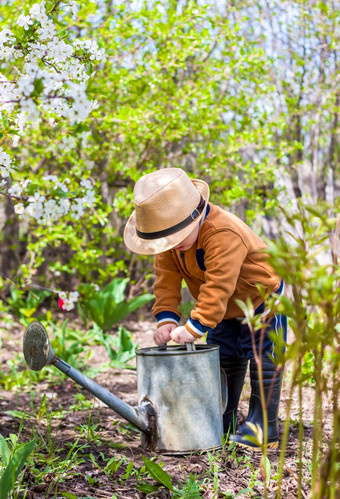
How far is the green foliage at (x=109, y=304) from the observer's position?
15.1 feet

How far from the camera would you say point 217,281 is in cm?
219

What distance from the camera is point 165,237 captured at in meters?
2.24

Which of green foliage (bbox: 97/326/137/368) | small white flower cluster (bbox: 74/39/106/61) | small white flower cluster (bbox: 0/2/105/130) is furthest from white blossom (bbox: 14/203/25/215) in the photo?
green foliage (bbox: 97/326/137/368)

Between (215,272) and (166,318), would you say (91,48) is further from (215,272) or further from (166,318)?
(166,318)

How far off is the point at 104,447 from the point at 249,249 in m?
0.99

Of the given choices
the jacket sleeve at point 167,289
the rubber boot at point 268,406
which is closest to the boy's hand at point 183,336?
the jacket sleeve at point 167,289

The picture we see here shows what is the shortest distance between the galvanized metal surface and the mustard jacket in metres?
0.13

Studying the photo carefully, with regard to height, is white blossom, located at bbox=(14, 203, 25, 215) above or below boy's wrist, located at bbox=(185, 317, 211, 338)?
above

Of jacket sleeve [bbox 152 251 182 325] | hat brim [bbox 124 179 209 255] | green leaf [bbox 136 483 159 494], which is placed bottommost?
green leaf [bbox 136 483 159 494]

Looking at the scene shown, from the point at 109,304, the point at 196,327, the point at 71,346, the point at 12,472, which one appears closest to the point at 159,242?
the point at 196,327

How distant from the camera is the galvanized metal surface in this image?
2.18 metres

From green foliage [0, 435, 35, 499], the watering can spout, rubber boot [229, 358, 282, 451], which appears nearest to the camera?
green foliage [0, 435, 35, 499]

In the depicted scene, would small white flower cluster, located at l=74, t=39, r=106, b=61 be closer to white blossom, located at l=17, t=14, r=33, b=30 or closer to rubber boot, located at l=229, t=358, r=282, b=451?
white blossom, located at l=17, t=14, r=33, b=30

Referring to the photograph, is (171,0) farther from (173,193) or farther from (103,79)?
(173,193)
